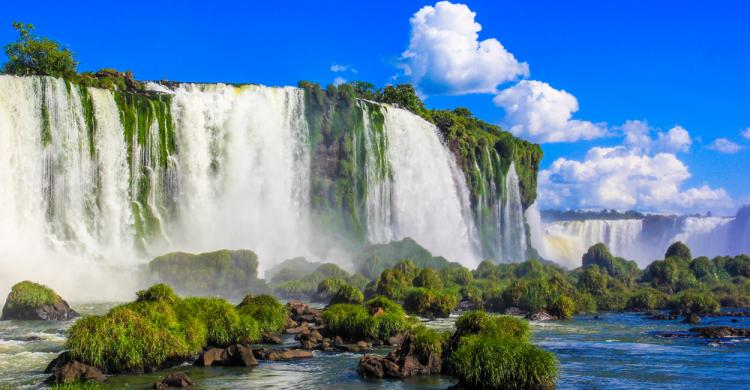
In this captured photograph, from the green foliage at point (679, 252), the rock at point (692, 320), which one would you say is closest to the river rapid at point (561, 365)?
the rock at point (692, 320)

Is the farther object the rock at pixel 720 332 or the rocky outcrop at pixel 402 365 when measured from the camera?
the rock at pixel 720 332

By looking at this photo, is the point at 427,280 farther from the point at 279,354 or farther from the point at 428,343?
the point at 428,343

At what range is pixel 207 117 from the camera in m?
75.3

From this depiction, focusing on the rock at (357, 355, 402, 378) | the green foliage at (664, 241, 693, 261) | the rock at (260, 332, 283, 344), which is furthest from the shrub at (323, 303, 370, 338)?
the green foliage at (664, 241, 693, 261)

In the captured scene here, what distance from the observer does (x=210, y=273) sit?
2272 inches

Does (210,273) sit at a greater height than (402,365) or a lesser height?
greater

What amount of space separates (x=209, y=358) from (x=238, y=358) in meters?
0.98

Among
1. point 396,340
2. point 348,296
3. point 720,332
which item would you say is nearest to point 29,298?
point 348,296

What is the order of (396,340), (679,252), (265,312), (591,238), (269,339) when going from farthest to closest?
(591,238) → (679,252) → (265,312) → (269,339) → (396,340)

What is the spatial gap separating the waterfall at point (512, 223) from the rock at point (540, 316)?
199 feet

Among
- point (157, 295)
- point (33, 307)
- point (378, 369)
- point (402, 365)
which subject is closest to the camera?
point (378, 369)

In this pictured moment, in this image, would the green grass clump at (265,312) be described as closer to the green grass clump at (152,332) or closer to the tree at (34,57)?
the green grass clump at (152,332)

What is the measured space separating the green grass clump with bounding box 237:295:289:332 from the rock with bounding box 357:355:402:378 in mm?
9076

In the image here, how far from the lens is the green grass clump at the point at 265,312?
1320 inches
